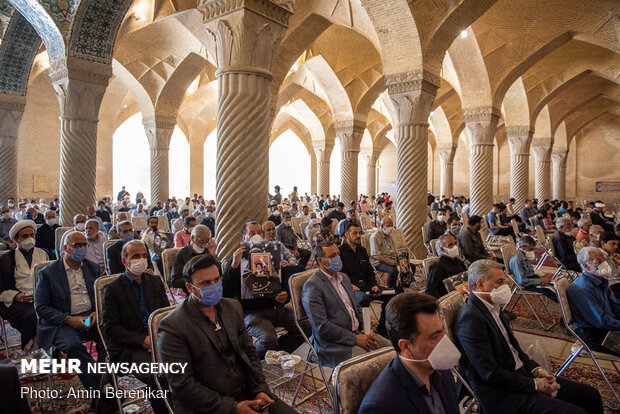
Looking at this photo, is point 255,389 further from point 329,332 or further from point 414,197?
point 414,197

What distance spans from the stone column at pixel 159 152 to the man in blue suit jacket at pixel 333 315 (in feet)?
42.0

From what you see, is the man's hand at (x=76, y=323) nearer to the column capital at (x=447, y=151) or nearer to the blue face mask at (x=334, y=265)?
the blue face mask at (x=334, y=265)

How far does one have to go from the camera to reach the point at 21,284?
4.00 m

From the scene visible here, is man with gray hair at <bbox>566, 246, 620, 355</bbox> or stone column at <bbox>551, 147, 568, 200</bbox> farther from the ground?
stone column at <bbox>551, 147, 568, 200</bbox>

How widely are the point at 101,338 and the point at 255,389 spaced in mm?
1484

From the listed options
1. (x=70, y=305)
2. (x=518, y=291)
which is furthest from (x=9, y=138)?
(x=518, y=291)

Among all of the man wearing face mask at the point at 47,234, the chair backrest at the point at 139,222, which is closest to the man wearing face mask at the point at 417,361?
the man wearing face mask at the point at 47,234

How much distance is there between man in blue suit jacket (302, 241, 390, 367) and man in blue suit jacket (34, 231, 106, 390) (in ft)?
5.21

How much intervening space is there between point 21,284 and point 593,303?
4.98 m

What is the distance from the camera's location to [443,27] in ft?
29.2

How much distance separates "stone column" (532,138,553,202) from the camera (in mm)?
19484

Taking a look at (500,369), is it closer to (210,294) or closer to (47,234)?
(210,294)

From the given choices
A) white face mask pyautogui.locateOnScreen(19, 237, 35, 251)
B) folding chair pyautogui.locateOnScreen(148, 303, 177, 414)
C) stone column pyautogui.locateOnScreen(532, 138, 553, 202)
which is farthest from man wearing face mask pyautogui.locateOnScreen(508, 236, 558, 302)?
stone column pyautogui.locateOnScreen(532, 138, 553, 202)

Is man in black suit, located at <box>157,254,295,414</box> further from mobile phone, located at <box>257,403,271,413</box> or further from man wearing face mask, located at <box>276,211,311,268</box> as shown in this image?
man wearing face mask, located at <box>276,211,311,268</box>
